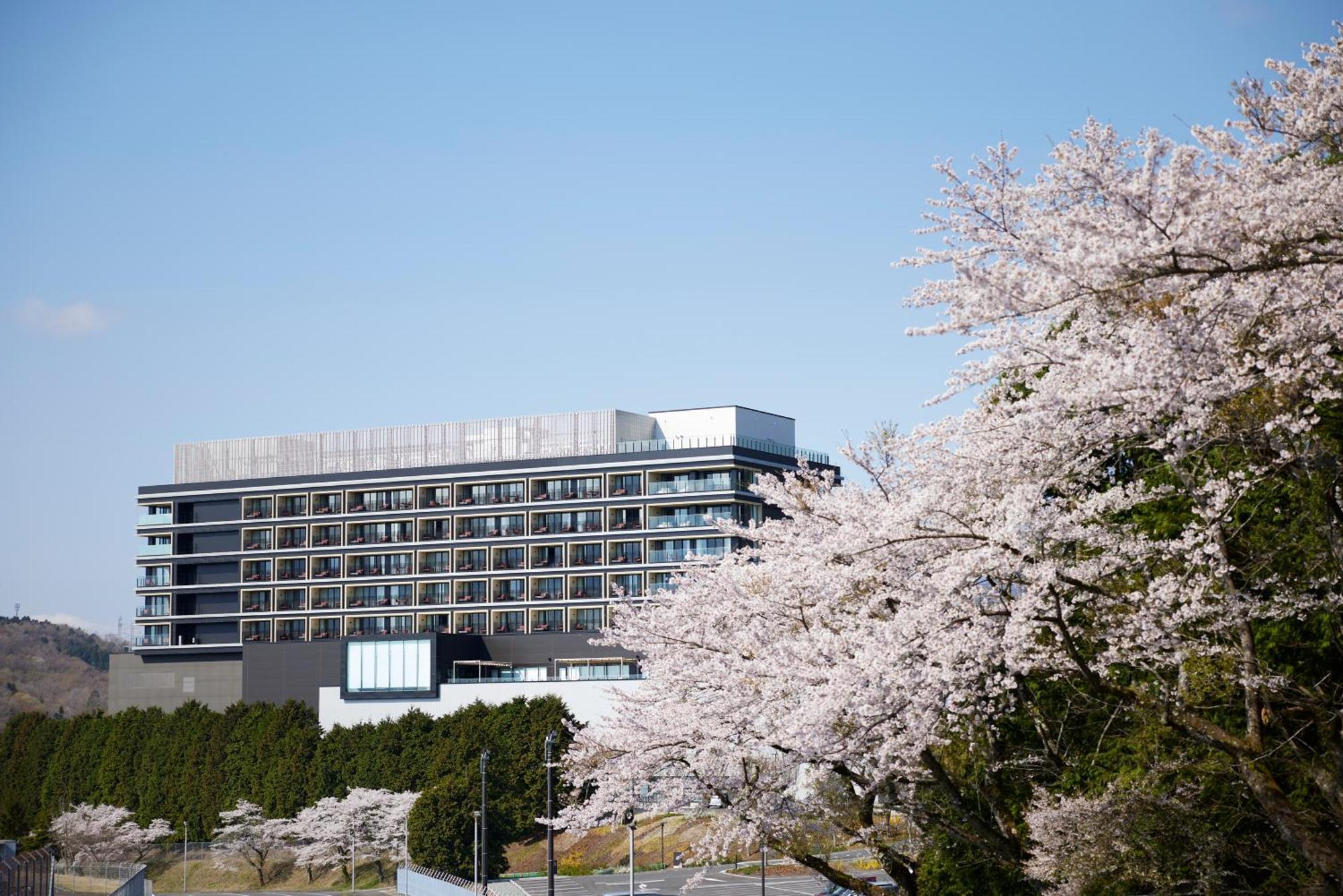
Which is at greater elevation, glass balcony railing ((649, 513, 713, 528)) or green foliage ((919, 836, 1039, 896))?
glass balcony railing ((649, 513, 713, 528))

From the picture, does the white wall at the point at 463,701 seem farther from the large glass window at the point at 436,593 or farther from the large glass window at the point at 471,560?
the large glass window at the point at 471,560

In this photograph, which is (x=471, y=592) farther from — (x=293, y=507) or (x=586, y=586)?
(x=293, y=507)

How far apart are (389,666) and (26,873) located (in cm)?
7498

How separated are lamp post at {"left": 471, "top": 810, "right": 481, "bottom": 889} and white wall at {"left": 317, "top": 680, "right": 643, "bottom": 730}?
1843 centimetres

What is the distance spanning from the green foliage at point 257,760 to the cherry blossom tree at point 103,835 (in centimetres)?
180

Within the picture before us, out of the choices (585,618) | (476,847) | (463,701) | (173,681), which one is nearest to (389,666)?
(463,701)

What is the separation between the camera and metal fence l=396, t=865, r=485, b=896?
52.1 metres

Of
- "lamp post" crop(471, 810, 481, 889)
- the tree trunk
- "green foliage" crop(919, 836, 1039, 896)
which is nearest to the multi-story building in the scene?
"lamp post" crop(471, 810, 481, 889)

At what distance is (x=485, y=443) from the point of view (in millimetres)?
113312

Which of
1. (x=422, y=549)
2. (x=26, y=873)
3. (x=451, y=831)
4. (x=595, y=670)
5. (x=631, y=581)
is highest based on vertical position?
(x=422, y=549)

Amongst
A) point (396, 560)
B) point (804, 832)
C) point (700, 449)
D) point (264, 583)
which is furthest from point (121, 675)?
point (804, 832)

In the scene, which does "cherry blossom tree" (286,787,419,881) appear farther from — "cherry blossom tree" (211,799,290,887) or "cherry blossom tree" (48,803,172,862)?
"cherry blossom tree" (48,803,172,862)

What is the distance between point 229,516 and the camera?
11925 cm

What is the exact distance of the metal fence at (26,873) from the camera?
2150 centimetres
